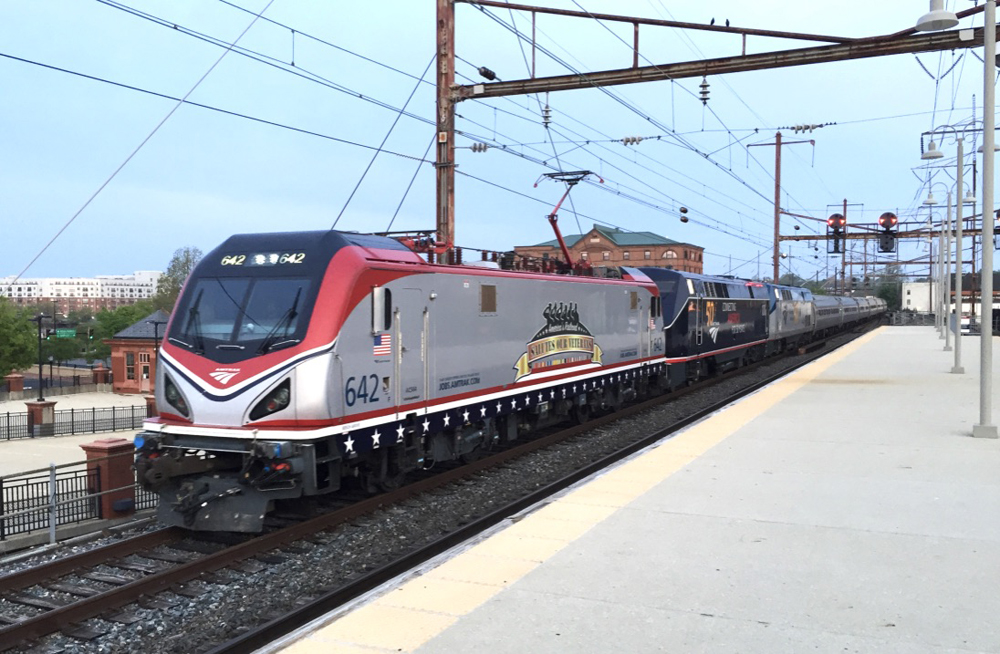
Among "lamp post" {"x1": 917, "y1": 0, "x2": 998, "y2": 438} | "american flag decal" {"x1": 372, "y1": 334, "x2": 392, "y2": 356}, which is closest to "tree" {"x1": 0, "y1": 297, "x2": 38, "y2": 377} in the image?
"american flag decal" {"x1": 372, "y1": 334, "x2": 392, "y2": 356}

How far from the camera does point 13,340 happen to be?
63.6 meters

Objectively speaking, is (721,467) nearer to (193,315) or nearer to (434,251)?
(434,251)

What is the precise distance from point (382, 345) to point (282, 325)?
4.17 feet

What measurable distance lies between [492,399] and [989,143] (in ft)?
29.4

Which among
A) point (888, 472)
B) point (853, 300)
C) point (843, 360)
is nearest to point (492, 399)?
point (888, 472)

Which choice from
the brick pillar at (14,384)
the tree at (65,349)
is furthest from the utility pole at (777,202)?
the tree at (65,349)

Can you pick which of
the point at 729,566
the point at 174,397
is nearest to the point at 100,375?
the point at 174,397

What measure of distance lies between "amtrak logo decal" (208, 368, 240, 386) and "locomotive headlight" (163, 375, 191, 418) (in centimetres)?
52

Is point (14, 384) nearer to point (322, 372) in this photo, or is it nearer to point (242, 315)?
point (242, 315)

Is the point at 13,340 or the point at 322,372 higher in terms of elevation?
the point at 322,372

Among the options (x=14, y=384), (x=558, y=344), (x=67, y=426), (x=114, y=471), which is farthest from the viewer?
(x=14, y=384)

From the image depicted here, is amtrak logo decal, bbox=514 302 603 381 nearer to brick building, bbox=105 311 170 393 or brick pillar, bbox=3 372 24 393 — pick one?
brick building, bbox=105 311 170 393

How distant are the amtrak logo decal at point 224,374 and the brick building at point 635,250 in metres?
72.8

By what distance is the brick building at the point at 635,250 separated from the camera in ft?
267
